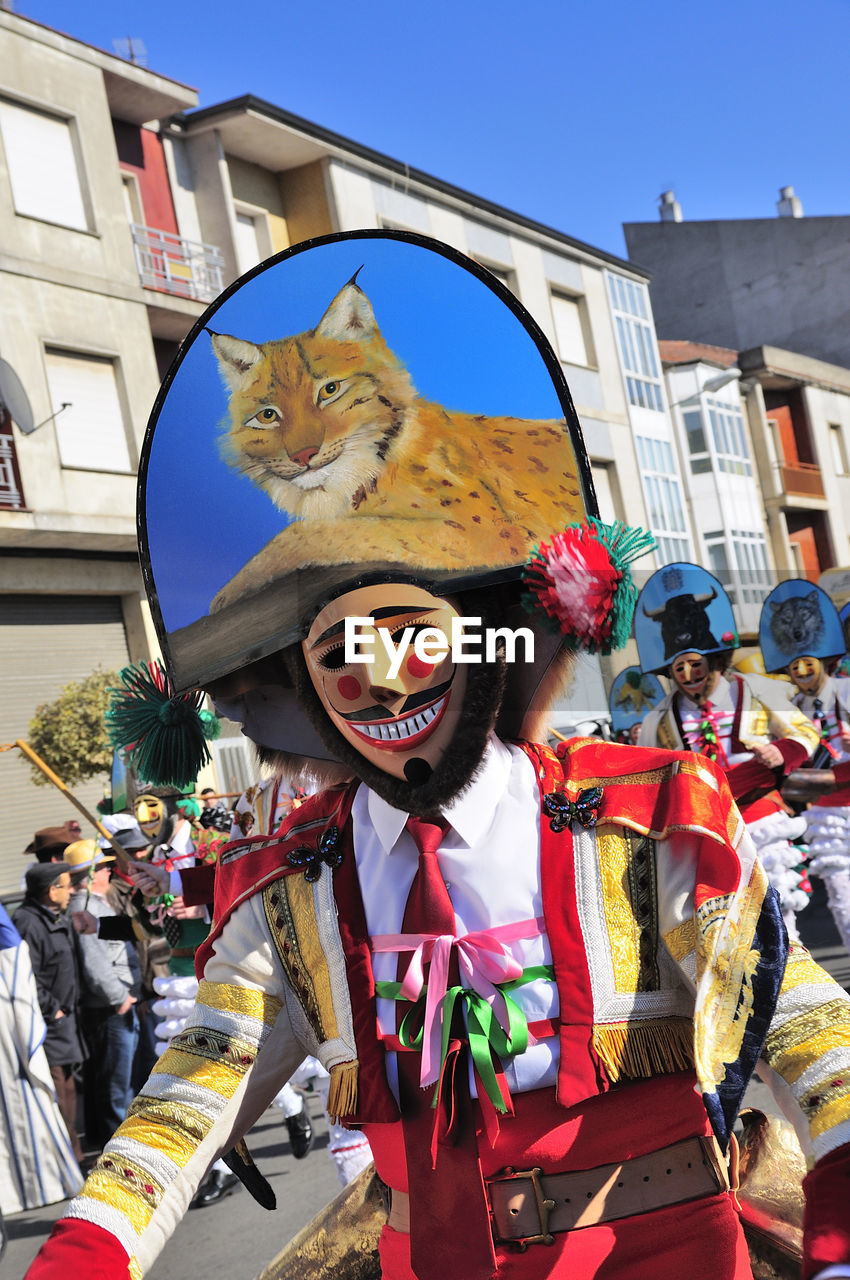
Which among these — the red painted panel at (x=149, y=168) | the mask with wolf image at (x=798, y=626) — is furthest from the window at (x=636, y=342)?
the mask with wolf image at (x=798, y=626)

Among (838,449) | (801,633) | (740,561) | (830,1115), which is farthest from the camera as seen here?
(838,449)

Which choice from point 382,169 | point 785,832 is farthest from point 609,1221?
point 382,169

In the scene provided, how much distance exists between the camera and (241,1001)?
203 centimetres

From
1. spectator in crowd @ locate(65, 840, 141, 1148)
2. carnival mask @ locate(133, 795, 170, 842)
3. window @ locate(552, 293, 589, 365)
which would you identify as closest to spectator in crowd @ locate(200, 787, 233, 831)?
carnival mask @ locate(133, 795, 170, 842)

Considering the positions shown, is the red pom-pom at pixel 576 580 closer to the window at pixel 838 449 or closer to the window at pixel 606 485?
the window at pixel 606 485

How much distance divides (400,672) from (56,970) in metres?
5.43

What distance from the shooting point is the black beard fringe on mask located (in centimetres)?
201

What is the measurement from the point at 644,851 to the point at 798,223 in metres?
40.1

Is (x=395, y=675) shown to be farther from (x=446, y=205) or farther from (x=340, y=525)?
(x=446, y=205)

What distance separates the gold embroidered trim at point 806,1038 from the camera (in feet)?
5.83

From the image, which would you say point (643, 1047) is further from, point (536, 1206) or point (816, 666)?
point (816, 666)

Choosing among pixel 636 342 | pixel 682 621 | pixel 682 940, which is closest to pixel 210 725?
pixel 682 940

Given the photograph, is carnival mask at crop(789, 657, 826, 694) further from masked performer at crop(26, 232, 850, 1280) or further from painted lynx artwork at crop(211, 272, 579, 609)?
painted lynx artwork at crop(211, 272, 579, 609)

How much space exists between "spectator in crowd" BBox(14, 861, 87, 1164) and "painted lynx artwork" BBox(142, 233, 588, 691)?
5255mm
